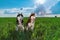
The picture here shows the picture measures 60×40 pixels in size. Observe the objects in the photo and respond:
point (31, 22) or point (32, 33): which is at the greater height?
point (31, 22)

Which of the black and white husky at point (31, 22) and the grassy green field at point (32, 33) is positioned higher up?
the black and white husky at point (31, 22)

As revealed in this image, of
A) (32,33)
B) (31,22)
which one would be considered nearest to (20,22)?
(31,22)

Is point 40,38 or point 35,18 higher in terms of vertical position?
point 35,18

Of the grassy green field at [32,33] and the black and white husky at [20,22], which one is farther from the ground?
the black and white husky at [20,22]

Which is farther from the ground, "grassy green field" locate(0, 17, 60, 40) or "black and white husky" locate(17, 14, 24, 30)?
"black and white husky" locate(17, 14, 24, 30)

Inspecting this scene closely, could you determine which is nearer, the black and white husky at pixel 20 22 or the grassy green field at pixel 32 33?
the grassy green field at pixel 32 33

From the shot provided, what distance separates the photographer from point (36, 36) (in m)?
5.60

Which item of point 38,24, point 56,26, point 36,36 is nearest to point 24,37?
point 36,36

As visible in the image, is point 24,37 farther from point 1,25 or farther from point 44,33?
point 1,25

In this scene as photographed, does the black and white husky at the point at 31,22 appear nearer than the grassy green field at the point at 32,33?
No

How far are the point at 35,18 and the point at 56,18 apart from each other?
2.56 ft

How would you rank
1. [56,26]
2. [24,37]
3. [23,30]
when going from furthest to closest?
[56,26]
[23,30]
[24,37]

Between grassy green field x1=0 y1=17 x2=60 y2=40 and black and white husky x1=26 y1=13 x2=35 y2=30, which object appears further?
black and white husky x1=26 y1=13 x2=35 y2=30

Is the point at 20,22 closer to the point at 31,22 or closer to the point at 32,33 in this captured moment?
the point at 31,22
